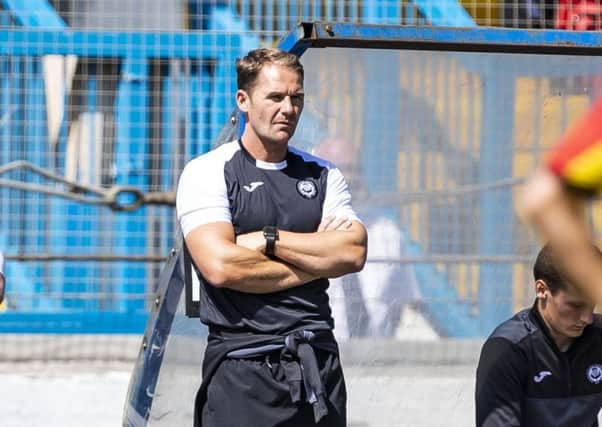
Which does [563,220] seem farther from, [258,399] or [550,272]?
[258,399]

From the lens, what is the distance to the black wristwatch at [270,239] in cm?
388

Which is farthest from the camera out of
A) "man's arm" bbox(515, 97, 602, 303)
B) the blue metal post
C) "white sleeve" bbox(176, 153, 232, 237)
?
the blue metal post

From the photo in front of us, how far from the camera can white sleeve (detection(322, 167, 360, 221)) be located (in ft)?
13.4

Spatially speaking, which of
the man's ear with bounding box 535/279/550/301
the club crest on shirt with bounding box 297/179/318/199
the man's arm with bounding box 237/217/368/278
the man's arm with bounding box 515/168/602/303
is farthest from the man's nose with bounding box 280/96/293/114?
the man's arm with bounding box 515/168/602/303

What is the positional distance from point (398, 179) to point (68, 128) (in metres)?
4.56

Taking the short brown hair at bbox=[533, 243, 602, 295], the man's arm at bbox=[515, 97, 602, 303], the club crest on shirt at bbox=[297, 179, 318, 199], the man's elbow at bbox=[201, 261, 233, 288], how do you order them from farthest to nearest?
the club crest on shirt at bbox=[297, 179, 318, 199]
the man's elbow at bbox=[201, 261, 233, 288]
the short brown hair at bbox=[533, 243, 602, 295]
the man's arm at bbox=[515, 97, 602, 303]

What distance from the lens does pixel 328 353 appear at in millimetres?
3988

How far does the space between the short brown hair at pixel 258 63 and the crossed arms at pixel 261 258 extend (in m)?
0.49

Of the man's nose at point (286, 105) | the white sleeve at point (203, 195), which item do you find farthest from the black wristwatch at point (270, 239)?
the man's nose at point (286, 105)

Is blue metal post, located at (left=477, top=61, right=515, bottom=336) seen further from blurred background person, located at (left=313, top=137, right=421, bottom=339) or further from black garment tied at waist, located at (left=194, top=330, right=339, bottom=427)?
black garment tied at waist, located at (left=194, top=330, right=339, bottom=427)

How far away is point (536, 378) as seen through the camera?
390 centimetres

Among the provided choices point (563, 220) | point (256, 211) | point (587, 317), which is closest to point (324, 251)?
point (256, 211)

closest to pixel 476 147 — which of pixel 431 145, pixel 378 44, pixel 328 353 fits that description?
pixel 431 145

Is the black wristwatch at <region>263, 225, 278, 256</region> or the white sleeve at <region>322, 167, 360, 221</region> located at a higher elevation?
the white sleeve at <region>322, 167, 360, 221</region>
